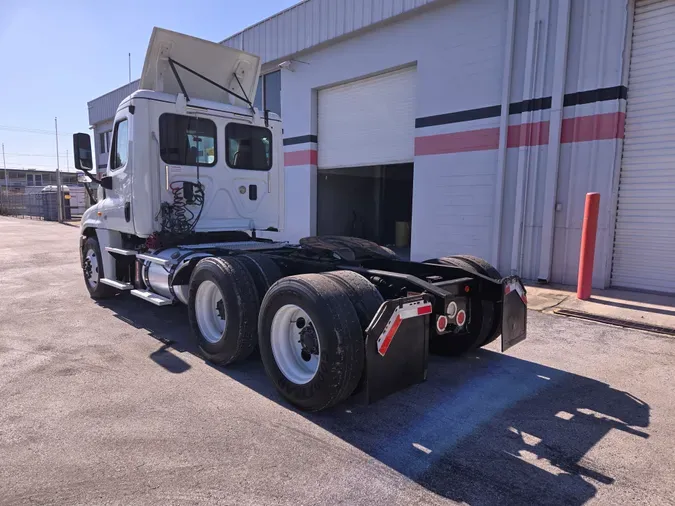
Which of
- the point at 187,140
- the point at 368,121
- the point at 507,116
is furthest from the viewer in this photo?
the point at 368,121

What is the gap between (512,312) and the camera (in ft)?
14.1

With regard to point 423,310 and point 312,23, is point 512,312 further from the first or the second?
point 312,23

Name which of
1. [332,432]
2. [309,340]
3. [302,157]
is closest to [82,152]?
[309,340]

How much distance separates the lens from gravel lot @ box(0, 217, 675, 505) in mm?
2650

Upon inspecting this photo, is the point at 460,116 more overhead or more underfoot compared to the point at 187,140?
more overhead

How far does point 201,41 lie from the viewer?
6.70 m

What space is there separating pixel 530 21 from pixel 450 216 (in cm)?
431

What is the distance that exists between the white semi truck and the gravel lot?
365mm

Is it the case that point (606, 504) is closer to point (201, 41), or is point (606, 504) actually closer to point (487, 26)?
point (201, 41)

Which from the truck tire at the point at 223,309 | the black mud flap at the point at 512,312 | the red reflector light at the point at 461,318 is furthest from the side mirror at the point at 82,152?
the black mud flap at the point at 512,312

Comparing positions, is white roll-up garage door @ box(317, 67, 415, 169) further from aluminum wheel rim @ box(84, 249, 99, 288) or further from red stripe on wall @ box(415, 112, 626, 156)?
aluminum wheel rim @ box(84, 249, 99, 288)

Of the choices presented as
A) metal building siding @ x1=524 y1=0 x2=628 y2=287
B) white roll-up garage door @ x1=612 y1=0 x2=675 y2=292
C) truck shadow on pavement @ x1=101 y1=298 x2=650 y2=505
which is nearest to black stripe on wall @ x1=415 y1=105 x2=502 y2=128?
metal building siding @ x1=524 y1=0 x2=628 y2=287

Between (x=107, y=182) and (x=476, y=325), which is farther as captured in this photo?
(x=107, y=182)

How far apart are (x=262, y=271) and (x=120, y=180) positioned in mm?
3333
